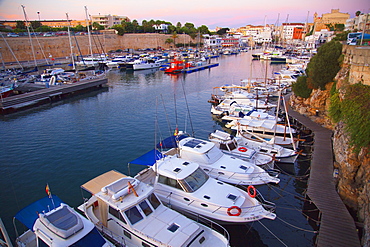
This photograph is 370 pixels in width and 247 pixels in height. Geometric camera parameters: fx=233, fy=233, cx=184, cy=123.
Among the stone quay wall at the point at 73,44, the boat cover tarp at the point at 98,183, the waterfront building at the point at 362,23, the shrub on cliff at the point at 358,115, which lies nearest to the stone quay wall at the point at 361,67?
the shrub on cliff at the point at 358,115

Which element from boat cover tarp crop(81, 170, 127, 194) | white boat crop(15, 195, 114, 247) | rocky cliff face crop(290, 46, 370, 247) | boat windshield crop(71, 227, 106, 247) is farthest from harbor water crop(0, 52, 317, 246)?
boat windshield crop(71, 227, 106, 247)

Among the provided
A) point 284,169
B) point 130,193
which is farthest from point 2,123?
point 284,169

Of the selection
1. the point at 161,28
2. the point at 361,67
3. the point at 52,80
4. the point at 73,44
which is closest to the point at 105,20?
the point at 161,28

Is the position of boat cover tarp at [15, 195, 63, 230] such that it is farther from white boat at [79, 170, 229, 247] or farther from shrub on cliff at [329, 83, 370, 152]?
shrub on cliff at [329, 83, 370, 152]

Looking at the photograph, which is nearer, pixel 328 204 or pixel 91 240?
pixel 91 240

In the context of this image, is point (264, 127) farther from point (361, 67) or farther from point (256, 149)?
point (361, 67)

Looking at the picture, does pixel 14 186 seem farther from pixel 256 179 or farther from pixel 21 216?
pixel 256 179

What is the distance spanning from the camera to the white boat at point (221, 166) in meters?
16.7

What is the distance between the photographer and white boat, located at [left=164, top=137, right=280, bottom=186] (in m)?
16.7

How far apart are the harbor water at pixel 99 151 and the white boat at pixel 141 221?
3.85m

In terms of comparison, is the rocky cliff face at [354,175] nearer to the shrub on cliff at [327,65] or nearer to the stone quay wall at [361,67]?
the stone quay wall at [361,67]

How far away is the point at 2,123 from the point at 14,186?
1992 centimetres

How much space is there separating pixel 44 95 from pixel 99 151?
28309 mm

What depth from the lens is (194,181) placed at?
562 inches
